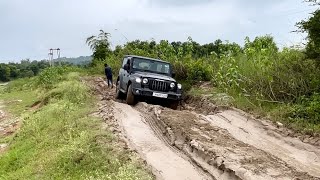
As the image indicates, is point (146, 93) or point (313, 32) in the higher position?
point (313, 32)

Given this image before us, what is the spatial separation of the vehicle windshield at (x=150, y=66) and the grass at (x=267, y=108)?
189 cm

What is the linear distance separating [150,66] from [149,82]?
58.9 inches

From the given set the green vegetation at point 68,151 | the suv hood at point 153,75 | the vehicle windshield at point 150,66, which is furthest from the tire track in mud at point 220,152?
the vehicle windshield at point 150,66

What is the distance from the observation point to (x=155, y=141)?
9.18 metres

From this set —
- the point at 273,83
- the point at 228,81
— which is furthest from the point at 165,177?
the point at 228,81

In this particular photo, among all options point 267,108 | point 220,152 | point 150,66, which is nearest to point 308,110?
point 267,108

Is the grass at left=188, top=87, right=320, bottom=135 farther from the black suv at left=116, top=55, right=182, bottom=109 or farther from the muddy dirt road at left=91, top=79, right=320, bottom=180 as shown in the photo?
the black suv at left=116, top=55, right=182, bottom=109

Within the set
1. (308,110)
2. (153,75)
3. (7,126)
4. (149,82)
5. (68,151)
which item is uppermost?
(153,75)

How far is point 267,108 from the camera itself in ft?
38.8

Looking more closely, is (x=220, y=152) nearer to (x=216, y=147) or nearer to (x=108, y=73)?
(x=216, y=147)

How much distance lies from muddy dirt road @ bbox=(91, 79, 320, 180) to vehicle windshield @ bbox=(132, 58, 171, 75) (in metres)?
3.57

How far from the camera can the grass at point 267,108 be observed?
9711 mm

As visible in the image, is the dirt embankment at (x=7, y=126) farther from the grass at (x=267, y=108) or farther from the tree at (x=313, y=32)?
the tree at (x=313, y=32)

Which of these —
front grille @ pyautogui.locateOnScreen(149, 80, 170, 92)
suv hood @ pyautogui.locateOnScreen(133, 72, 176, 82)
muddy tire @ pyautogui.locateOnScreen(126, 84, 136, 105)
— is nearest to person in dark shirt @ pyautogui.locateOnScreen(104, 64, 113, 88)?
suv hood @ pyautogui.locateOnScreen(133, 72, 176, 82)
